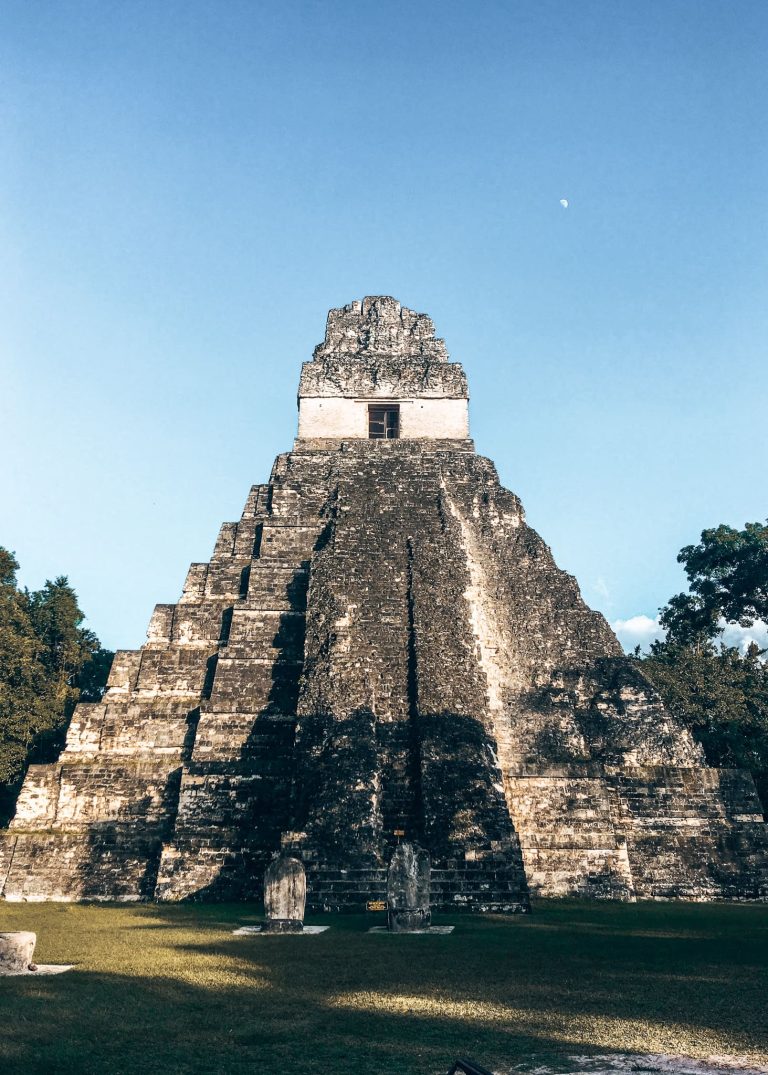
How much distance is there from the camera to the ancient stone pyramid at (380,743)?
443 inches

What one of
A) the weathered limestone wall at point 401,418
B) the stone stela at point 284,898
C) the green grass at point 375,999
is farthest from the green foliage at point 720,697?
the stone stela at point 284,898

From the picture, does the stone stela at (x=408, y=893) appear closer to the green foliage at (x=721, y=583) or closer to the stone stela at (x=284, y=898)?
the stone stela at (x=284, y=898)

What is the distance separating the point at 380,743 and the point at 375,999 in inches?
274

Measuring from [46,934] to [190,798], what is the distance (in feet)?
12.1

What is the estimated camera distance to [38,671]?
1886 centimetres

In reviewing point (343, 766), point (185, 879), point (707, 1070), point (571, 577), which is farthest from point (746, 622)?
point (707, 1070)

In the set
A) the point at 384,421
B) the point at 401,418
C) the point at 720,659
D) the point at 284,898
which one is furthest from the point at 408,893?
the point at 720,659

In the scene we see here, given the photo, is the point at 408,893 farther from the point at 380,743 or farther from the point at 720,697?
the point at 720,697

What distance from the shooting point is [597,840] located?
11.8m

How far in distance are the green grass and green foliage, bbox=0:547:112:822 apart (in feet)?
32.7

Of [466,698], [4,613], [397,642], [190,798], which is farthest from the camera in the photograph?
Result: [4,613]

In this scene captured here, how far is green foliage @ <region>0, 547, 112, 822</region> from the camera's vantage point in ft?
58.0

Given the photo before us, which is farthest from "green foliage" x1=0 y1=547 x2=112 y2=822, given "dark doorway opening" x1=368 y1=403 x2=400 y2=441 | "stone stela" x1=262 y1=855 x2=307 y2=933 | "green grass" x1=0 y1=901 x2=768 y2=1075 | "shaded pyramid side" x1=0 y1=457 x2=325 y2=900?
"stone stela" x1=262 y1=855 x2=307 y2=933

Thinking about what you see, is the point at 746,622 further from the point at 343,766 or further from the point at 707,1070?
the point at 707,1070
